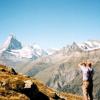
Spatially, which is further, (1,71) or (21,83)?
(1,71)

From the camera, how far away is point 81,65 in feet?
72.0

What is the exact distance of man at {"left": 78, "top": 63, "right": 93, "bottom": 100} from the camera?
21.1m

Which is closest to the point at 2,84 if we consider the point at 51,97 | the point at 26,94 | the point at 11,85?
the point at 11,85

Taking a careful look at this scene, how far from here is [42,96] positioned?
2920 centimetres

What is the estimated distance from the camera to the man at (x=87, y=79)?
21.1 metres

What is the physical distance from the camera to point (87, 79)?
21391 mm

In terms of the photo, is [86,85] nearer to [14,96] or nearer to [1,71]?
[14,96]

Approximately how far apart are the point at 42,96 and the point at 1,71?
7500mm

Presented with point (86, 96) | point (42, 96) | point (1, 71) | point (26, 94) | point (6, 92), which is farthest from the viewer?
point (1, 71)

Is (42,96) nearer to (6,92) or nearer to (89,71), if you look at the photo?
(6,92)

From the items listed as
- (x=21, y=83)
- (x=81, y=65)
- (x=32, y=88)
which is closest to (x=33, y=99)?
(x=32, y=88)

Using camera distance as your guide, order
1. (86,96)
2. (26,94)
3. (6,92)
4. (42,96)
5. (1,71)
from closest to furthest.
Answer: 1. (86,96)
2. (6,92)
3. (26,94)
4. (42,96)
5. (1,71)

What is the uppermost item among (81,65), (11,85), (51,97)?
(81,65)

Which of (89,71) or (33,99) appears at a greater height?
(89,71)
